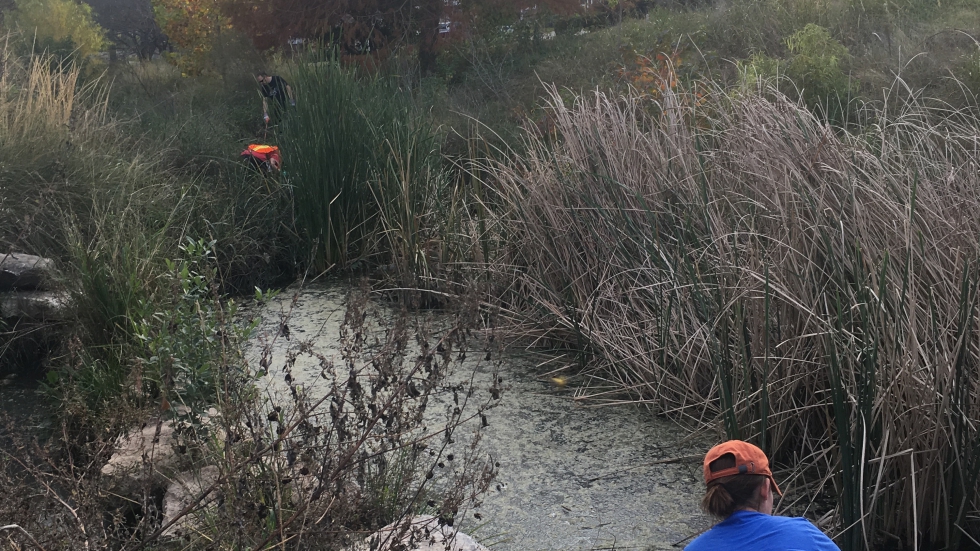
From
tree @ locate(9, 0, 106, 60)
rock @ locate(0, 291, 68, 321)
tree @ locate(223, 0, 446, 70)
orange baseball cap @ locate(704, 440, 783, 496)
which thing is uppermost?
tree @ locate(9, 0, 106, 60)

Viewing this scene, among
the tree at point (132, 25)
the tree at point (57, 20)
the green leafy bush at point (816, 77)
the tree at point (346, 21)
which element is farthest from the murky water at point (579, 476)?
the tree at point (132, 25)

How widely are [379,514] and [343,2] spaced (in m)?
10.7

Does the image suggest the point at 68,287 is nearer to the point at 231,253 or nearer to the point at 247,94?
the point at 231,253

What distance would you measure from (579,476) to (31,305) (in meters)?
2.96

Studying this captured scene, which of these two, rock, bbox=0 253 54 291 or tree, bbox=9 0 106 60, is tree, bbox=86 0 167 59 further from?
rock, bbox=0 253 54 291

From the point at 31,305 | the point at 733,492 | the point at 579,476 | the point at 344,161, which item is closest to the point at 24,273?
the point at 31,305

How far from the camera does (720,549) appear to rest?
5.45ft

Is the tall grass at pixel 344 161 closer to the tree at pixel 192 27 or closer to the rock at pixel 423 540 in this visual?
the rock at pixel 423 540

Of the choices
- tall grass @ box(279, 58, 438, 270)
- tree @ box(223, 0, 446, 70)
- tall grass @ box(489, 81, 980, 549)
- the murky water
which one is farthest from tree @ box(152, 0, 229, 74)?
the murky water

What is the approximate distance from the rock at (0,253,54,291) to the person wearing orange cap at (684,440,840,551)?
3690 mm

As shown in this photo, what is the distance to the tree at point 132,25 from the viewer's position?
24.4m

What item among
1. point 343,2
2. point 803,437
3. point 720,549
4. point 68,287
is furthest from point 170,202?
point 343,2

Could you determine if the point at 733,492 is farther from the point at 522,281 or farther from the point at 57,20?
the point at 57,20

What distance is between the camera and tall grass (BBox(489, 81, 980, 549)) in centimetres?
232
